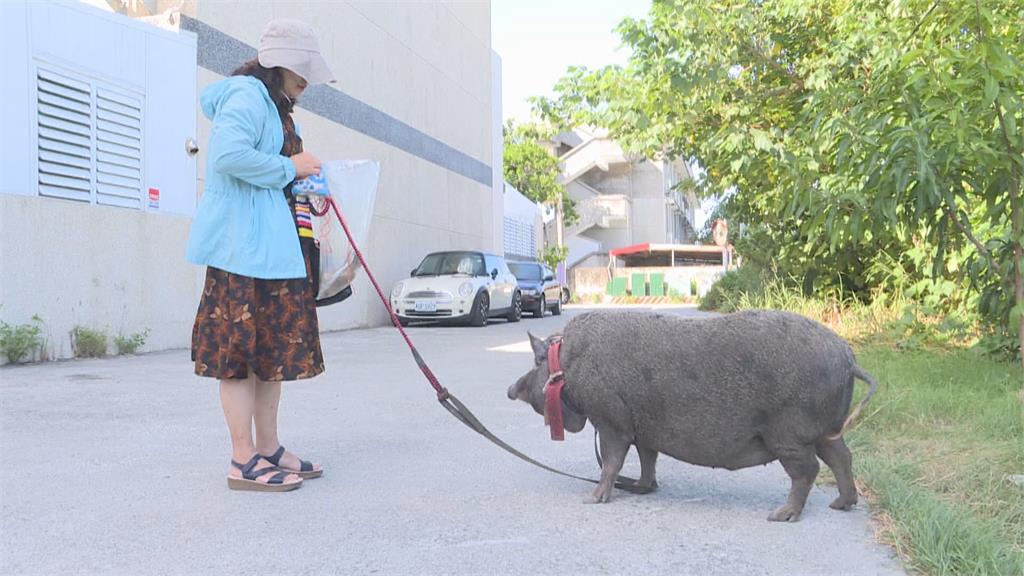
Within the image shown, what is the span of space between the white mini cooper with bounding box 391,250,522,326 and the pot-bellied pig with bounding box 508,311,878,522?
39.6ft

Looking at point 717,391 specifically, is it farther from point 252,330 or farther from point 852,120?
point 852,120

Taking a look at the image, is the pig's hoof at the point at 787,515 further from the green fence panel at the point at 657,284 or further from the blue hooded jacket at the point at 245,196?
the green fence panel at the point at 657,284

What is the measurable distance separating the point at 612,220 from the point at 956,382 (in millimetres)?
45649

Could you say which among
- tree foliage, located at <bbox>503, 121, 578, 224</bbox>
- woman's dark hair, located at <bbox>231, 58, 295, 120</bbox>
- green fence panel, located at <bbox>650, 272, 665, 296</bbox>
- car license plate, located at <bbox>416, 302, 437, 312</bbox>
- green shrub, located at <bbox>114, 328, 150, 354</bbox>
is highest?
tree foliage, located at <bbox>503, 121, 578, 224</bbox>

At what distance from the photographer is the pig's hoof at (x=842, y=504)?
3439mm

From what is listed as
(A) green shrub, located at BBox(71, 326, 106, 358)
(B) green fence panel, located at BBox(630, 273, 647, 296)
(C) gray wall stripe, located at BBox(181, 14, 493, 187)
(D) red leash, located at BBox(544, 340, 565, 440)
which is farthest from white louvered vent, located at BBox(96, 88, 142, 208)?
(B) green fence panel, located at BBox(630, 273, 647, 296)

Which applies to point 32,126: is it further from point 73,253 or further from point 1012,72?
point 1012,72

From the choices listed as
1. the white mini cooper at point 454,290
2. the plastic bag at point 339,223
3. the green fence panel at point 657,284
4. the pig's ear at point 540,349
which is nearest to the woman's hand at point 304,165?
the plastic bag at point 339,223

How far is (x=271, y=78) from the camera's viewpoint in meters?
3.80

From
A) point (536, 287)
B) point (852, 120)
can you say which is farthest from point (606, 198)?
point (852, 120)

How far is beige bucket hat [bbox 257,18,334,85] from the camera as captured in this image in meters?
→ 3.70

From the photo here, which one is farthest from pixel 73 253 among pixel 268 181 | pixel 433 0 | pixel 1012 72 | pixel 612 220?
pixel 612 220

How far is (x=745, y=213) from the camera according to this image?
43.9ft

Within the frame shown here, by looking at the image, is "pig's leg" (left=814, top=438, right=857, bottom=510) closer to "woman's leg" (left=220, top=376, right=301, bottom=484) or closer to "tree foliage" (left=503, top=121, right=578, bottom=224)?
"woman's leg" (left=220, top=376, right=301, bottom=484)
